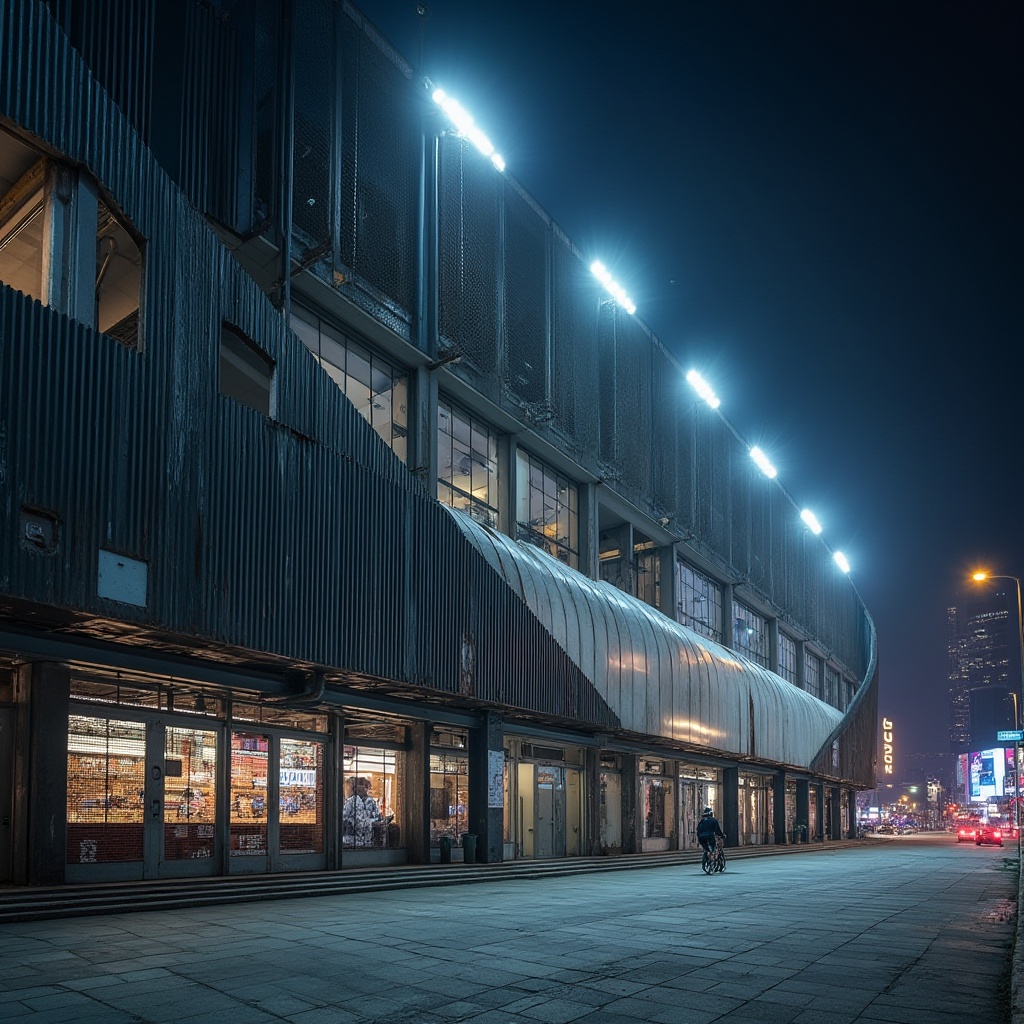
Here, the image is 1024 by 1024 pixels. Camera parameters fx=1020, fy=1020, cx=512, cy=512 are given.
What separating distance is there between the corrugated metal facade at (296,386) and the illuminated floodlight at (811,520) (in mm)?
36278

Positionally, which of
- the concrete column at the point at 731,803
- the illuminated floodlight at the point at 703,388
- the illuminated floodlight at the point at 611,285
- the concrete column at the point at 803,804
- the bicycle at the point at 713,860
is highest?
the illuminated floodlight at the point at 611,285

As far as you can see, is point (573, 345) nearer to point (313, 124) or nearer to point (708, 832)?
point (313, 124)

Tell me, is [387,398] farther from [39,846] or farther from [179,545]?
[39,846]

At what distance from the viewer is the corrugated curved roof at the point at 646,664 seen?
28844 millimetres

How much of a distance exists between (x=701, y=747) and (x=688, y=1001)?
31771mm

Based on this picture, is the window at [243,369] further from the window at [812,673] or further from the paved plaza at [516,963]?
the window at [812,673]

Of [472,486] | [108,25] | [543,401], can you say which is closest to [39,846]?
[108,25]

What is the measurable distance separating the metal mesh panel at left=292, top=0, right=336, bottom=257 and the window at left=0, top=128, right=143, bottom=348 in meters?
9.01

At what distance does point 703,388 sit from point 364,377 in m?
28.9

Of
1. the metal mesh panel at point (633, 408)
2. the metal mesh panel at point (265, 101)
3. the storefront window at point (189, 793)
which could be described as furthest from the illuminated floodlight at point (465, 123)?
the storefront window at point (189, 793)

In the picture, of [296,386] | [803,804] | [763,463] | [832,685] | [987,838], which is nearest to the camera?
[296,386]

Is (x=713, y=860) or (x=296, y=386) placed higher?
(x=296, y=386)

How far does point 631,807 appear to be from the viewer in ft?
121

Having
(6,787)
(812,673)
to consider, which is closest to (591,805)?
(6,787)
